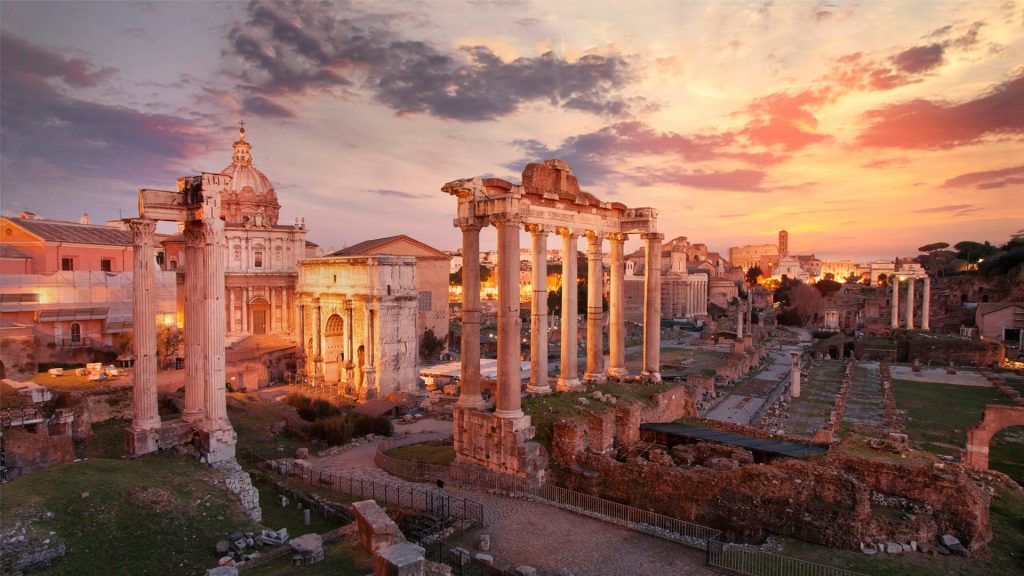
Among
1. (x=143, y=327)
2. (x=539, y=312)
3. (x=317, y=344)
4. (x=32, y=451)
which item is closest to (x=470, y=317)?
(x=539, y=312)

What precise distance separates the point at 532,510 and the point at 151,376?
37.4ft

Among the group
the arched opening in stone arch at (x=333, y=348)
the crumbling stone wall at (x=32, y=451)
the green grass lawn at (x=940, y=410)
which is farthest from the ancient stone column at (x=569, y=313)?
the arched opening in stone arch at (x=333, y=348)

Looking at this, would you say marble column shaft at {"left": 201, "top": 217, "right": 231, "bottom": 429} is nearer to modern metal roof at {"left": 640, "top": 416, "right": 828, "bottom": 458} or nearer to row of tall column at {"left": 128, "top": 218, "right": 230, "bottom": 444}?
row of tall column at {"left": 128, "top": 218, "right": 230, "bottom": 444}

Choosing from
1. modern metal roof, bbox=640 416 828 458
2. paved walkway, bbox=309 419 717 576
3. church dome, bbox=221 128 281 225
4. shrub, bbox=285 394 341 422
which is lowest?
shrub, bbox=285 394 341 422

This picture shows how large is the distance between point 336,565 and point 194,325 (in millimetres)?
9094

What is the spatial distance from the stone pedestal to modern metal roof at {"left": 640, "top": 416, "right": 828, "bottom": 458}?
14.4 ft

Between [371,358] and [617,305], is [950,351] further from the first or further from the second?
[371,358]

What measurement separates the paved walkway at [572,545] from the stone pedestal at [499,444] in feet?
2.70

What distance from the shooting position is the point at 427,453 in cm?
1866

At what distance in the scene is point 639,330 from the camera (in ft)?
242

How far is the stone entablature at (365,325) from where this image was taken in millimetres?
33875

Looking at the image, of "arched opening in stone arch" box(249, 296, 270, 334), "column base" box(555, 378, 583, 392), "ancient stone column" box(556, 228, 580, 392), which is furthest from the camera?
"arched opening in stone arch" box(249, 296, 270, 334)

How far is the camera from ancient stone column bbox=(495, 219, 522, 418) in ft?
48.2

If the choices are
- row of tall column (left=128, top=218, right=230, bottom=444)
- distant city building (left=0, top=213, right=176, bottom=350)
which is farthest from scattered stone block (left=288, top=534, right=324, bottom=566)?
distant city building (left=0, top=213, right=176, bottom=350)
